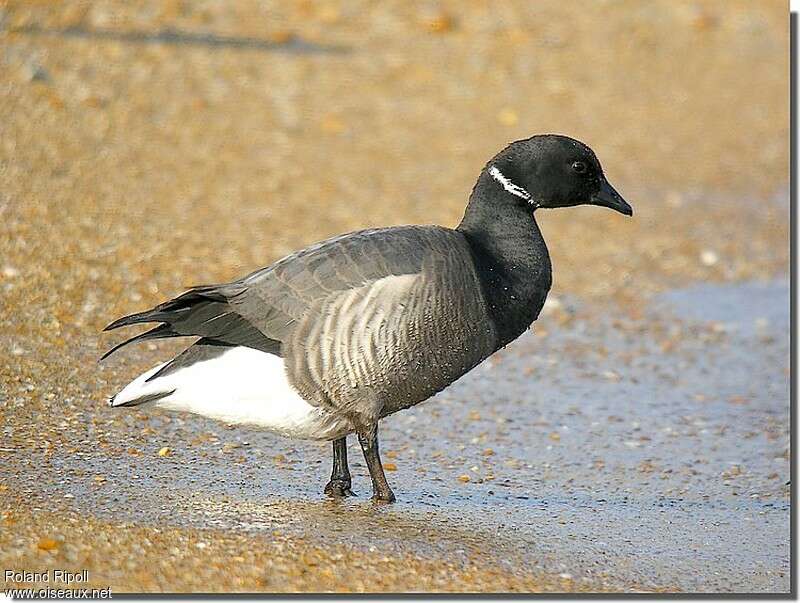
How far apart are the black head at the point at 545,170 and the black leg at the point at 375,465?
124cm

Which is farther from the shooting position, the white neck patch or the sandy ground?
the white neck patch

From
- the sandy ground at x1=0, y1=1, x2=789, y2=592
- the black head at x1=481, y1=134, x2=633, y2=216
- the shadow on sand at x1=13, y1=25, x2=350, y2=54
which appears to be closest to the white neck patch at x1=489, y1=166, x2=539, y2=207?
the black head at x1=481, y1=134, x2=633, y2=216

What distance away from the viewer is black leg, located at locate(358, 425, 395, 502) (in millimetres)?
6039

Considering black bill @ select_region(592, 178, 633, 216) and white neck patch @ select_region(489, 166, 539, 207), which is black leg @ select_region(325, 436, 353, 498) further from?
black bill @ select_region(592, 178, 633, 216)

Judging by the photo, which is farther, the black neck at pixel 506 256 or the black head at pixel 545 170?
the black head at pixel 545 170

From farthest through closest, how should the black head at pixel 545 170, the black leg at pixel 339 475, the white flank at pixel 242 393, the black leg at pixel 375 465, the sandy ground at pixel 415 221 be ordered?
the black head at pixel 545 170 → the black leg at pixel 339 475 → the black leg at pixel 375 465 → the white flank at pixel 242 393 → the sandy ground at pixel 415 221

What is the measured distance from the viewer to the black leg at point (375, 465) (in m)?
6.04

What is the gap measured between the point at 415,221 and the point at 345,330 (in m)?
4.86

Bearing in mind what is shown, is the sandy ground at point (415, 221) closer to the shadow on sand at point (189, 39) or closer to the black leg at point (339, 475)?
the shadow on sand at point (189, 39)

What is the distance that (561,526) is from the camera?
608cm

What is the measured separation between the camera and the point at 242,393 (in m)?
5.93

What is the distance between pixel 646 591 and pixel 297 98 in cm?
835

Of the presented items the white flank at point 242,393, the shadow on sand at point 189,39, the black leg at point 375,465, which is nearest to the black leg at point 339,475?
the black leg at point 375,465

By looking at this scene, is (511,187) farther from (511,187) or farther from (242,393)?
(242,393)
